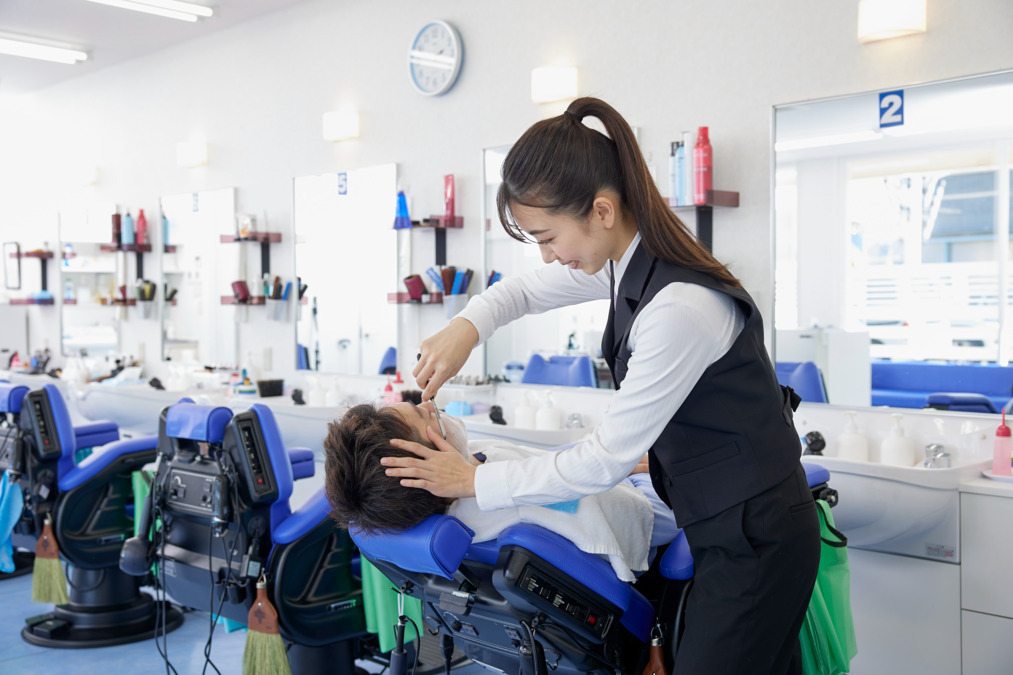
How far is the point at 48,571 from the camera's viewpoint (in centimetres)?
283

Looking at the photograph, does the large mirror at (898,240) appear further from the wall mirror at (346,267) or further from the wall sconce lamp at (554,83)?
the wall mirror at (346,267)

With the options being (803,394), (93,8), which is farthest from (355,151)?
(803,394)

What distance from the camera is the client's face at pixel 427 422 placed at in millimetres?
1515

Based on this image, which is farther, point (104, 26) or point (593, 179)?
point (104, 26)

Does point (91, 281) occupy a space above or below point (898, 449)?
above

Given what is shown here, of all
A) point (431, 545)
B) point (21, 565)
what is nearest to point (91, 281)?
point (21, 565)

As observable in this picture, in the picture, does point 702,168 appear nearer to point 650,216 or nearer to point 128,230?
point 650,216

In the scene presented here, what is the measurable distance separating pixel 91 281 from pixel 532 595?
214 inches

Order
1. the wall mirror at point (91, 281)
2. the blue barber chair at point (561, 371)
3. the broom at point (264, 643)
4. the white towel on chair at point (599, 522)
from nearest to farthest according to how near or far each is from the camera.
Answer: the white towel on chair at point (599, 522) → the broom at point (264, 643) → the blue barber chair at point (561, 371) → the wall mirror at point (91, 281)

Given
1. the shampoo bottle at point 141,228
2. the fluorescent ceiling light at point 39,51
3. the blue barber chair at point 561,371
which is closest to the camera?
the blue barber chair at point 561,371

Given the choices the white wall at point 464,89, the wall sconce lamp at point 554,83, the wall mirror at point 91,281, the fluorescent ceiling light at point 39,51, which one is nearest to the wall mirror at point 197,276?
the white wall at point 464,89

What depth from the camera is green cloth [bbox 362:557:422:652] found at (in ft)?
7.11

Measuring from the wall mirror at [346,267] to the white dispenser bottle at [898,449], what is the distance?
2.23 meters

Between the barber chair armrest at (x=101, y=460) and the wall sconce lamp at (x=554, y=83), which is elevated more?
the wall sconce lamp at (x=554, y=83)
